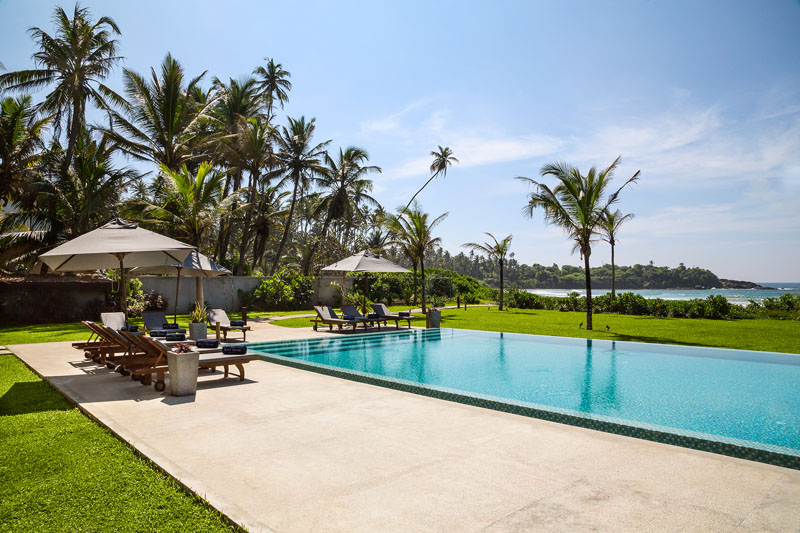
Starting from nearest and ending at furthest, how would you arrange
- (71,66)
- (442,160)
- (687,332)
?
1. (687,332)
2. (71,66)
3. (442,160)

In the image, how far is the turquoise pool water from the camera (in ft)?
18.9

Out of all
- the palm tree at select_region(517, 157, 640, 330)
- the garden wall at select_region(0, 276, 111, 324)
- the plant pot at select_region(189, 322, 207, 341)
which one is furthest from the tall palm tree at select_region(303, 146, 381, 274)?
the plant pot at select_region(189, 322, 207, 341)

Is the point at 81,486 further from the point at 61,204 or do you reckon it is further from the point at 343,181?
the point at 343,181

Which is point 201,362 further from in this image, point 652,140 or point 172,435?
point 652,140

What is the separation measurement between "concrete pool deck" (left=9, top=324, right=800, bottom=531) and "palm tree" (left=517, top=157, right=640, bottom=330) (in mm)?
12130

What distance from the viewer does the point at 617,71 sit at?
48.5 feet

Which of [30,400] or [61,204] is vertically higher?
[61,204]

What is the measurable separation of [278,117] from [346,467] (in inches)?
1223

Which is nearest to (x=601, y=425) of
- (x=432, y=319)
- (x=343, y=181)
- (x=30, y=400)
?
(x=30, y=400)

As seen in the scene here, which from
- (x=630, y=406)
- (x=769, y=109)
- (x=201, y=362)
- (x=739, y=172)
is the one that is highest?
(x=769, y=109)

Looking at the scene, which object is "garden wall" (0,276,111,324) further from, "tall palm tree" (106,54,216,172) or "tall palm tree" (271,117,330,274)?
"tall palm tree" (271,117,330,274)

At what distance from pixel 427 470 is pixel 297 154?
30546 millimetres

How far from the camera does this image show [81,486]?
11.1 feet

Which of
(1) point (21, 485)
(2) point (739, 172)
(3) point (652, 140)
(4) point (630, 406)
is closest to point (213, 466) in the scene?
(1) point (21, 485)
